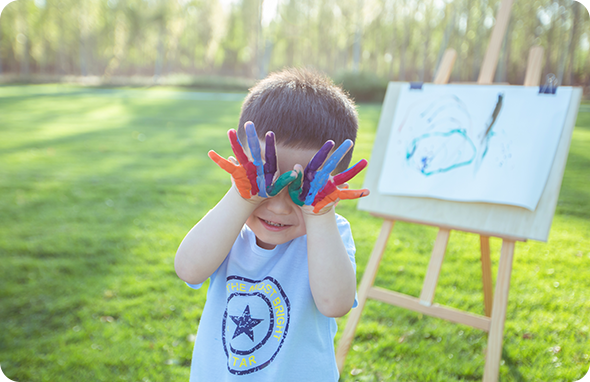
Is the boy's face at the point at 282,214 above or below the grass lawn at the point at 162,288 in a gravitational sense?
above

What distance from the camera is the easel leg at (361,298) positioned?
1.98 m

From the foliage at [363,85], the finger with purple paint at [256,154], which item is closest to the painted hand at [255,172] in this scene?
the finger with purple paint at [256,154]

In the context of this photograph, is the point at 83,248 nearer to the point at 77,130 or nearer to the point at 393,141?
the point at 393,141

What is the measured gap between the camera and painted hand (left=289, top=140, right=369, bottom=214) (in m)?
0.82

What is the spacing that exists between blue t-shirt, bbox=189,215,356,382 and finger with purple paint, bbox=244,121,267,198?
267 millimetres

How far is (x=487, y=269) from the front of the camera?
7.24ft

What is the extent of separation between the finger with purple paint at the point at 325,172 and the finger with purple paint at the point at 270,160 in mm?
91

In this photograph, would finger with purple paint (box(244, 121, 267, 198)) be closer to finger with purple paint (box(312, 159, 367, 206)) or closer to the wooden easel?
finger with purple paint (box(312, 159, 367, 206))

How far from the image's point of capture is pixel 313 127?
88 centimetres

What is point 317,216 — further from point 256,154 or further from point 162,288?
point 162,288

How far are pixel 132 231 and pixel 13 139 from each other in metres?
5.36

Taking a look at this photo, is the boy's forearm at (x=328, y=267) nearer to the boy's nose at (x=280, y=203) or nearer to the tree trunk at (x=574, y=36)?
the boy's nose at (x=280, y=203)

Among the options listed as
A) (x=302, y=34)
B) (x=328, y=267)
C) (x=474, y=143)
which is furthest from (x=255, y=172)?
(x=302, y=34)

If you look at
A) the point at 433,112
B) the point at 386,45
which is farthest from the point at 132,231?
the point at 386,45
